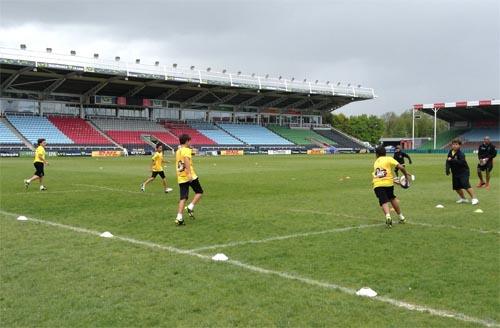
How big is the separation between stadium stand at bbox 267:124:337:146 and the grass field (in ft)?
232

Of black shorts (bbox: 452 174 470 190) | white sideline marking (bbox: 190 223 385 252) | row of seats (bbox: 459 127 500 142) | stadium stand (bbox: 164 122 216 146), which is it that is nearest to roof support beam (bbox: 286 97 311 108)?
stadium stand (bbox: 164 122 216 146)

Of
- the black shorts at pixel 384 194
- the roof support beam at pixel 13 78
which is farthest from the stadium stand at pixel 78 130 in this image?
the black shorts at pixel 384 194

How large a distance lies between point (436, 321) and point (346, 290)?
126 centimetres

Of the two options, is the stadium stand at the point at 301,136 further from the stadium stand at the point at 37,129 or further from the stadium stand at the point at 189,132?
the stadium stand at the point at 37,129

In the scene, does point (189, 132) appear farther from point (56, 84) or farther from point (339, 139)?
point (339, 139)

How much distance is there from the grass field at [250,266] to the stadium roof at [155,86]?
48.5m

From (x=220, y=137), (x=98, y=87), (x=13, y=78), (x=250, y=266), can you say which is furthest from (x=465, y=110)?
(x=250, y=266)

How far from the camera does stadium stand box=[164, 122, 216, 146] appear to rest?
73.8 meters

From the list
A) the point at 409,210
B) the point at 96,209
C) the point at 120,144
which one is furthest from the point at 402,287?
the point at 120,144

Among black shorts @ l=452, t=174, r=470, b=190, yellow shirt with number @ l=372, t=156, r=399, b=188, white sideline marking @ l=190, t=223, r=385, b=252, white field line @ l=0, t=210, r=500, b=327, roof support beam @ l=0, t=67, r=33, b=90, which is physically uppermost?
roof support beam @ l=0, t=67, r=33, b=90

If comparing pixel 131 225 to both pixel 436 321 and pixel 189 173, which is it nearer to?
pixel 189 173

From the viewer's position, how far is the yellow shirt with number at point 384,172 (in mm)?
11008

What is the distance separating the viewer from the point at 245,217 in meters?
12.3

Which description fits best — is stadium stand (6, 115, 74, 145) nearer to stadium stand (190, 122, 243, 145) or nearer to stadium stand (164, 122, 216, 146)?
stadium stand (164, 122, 216, 146)
